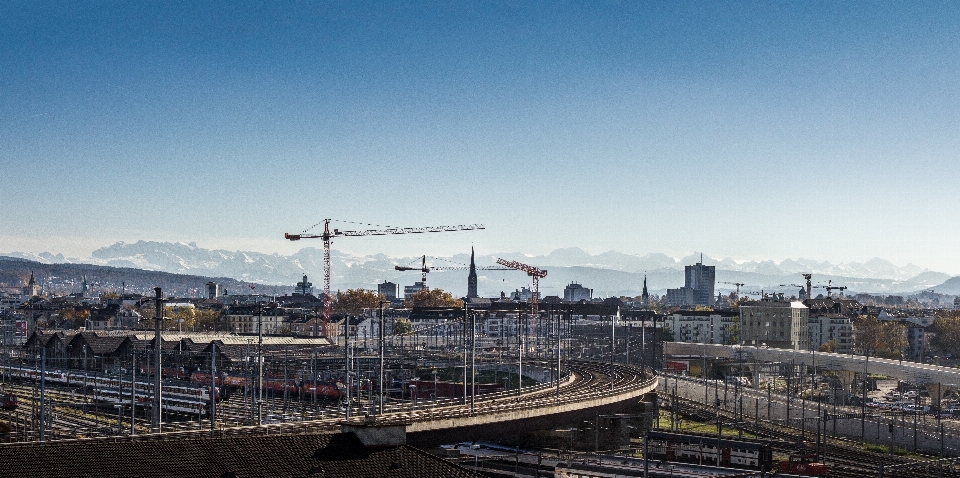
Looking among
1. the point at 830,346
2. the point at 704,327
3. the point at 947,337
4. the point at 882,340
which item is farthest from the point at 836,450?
the point at 704,327

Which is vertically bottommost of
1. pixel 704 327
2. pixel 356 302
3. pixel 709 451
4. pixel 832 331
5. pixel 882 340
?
pixel 709 451

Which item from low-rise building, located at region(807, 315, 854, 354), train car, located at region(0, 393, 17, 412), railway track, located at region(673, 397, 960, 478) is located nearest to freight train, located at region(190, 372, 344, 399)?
train car, located at region(0, 393, 17, 412)

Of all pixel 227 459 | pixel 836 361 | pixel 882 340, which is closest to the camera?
pixel 227 459

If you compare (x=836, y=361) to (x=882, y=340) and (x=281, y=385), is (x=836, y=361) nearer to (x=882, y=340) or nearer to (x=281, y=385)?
(x=882, y=340)

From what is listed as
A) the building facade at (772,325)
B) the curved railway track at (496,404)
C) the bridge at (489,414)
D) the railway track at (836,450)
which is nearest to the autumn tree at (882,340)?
the building facade at (772,325)

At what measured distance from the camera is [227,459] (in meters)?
28.1

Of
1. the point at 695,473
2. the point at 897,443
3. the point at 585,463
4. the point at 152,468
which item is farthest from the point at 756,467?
the point at 152,468

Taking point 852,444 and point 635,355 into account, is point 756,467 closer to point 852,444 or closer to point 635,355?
point 852,444

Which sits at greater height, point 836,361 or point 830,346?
point 836,361

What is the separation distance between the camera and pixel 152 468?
2658 centimetres

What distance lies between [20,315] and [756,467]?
537 ft

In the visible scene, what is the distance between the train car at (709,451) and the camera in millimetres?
48250

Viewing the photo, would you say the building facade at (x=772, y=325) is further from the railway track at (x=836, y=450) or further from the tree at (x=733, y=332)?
the railway track at (x=836, y=450)

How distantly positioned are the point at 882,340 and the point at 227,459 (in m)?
119
